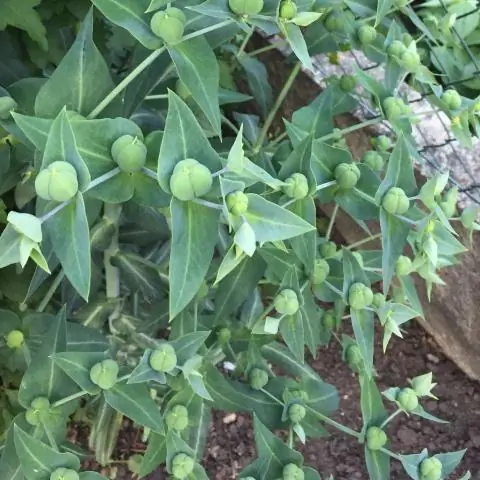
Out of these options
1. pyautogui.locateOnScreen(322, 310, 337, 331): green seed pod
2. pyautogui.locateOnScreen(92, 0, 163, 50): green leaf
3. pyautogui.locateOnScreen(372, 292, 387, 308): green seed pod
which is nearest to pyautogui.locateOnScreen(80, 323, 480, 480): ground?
pyautogui.locateOnScreen(322, 310, 337, 331): green seed pod

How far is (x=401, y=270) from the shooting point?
1129mm

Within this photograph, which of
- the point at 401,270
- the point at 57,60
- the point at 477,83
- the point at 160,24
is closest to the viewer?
the point at 160,24

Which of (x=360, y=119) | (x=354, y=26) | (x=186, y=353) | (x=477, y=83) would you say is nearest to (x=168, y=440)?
(x=186, y=353)

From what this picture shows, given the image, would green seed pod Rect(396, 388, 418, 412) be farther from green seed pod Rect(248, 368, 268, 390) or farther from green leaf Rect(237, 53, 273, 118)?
green leaf Rect(237, 53, 273, 118)

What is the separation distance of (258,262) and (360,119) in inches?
28.8

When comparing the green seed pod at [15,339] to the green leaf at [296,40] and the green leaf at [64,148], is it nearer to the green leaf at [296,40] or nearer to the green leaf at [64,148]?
the green leaf at [64,148]

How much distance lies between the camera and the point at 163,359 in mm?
945

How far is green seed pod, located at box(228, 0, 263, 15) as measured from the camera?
85cm

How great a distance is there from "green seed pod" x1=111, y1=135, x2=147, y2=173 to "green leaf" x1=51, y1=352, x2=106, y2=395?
0.93ft

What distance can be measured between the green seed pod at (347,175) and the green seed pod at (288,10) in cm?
25

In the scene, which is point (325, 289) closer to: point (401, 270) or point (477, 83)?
point (401, 270)

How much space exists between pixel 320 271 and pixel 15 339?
1.65 feet

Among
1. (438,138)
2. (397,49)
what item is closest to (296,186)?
(397,49)

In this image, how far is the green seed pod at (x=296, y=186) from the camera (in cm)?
99
